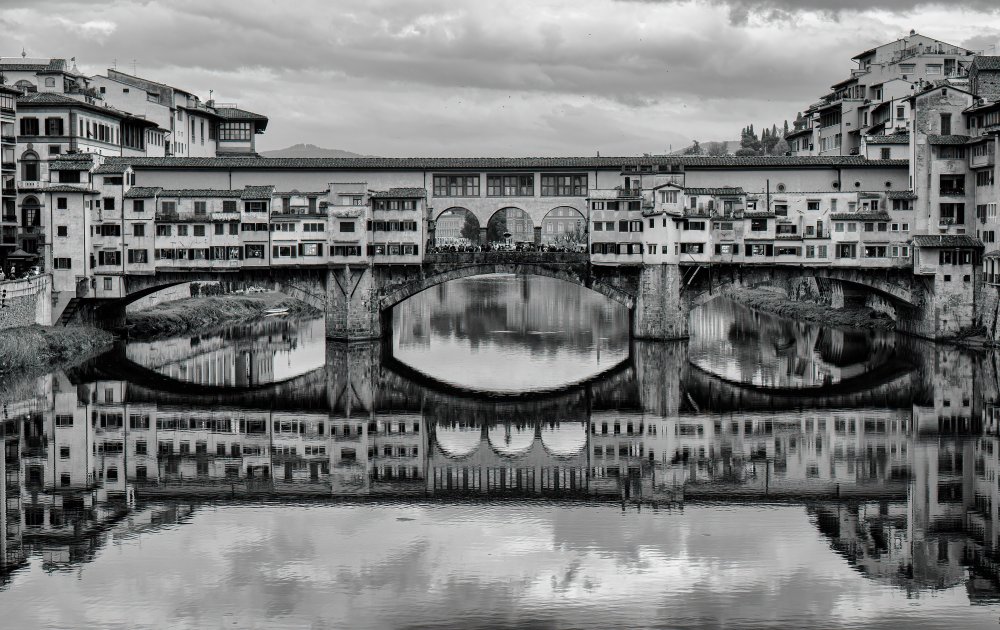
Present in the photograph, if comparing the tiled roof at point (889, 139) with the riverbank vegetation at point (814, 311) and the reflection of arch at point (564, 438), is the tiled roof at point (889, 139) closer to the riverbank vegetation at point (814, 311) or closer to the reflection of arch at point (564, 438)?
the riverbank vegetation at point (814, 311)

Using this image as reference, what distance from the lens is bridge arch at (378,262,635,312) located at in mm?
63125

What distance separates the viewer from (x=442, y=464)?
37.1 m

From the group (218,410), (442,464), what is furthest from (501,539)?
(218,410)

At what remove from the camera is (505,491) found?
33969 millimetres

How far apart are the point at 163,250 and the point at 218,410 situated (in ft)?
59.8

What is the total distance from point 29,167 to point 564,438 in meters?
40.0

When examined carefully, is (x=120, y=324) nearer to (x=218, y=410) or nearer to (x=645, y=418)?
(x=218, y=410)

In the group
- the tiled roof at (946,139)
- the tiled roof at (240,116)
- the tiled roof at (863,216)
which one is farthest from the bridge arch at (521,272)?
the tiled roof at (240,116)

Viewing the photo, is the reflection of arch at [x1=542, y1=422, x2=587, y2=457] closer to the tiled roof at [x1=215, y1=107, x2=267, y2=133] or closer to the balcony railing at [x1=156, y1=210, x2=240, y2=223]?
the balcony railing at [x1=156, y1=210, x2=240, y2=223]

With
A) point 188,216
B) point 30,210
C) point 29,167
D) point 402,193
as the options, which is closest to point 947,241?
point 402,193

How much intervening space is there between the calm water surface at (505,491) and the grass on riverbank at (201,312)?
25.2 ft

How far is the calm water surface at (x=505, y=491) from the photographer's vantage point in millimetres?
24547

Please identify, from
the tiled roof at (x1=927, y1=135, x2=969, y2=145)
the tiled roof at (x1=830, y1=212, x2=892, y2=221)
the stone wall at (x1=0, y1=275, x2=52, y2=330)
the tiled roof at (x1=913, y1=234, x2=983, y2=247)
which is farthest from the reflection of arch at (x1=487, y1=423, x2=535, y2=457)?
the tiled roof at (x1=927, y1=135, x2=969, y2=145)

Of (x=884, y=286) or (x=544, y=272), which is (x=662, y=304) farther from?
(x=884, y=286)
